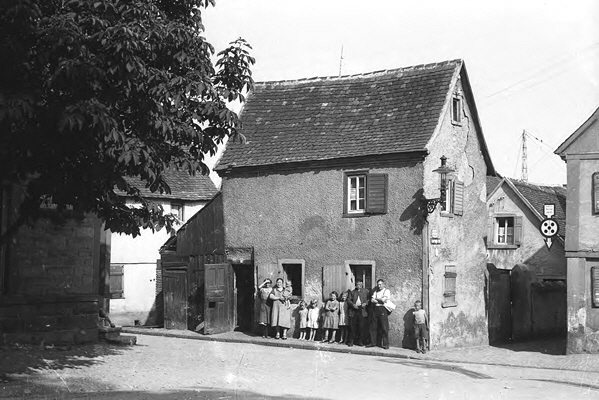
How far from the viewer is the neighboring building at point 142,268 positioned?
33.2 metres

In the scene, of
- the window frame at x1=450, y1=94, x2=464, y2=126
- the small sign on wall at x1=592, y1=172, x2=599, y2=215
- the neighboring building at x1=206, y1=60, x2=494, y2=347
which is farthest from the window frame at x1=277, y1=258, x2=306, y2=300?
the small sign on wall at x1=592, y1=172, x2=599, y2=215

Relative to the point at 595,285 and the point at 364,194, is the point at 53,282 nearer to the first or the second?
the point at 364,194

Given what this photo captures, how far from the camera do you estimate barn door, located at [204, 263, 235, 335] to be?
2516cm

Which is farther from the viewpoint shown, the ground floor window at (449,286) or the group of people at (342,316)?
the ground floor window at (449,286)

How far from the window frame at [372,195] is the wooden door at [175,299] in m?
6.18

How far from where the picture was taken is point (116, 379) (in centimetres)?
1491

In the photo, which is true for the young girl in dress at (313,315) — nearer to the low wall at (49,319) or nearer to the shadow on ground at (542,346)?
the shadow on ground at (542,346)

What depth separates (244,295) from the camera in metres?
26.8

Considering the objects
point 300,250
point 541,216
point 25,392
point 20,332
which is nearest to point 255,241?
point 300,250

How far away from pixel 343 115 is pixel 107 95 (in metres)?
13.2

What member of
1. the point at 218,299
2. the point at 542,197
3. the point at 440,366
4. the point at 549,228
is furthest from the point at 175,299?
the point at 542,197

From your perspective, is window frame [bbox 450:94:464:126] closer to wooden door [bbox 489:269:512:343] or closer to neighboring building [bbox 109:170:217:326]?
wooden door [bbox 489:269:512:343]

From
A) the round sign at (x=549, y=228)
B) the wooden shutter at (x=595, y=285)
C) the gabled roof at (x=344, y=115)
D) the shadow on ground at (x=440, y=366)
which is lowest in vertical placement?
the shadow on ground at (x=440, y=366)

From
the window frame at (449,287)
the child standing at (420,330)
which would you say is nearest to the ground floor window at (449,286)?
the window frame at (449,287)
